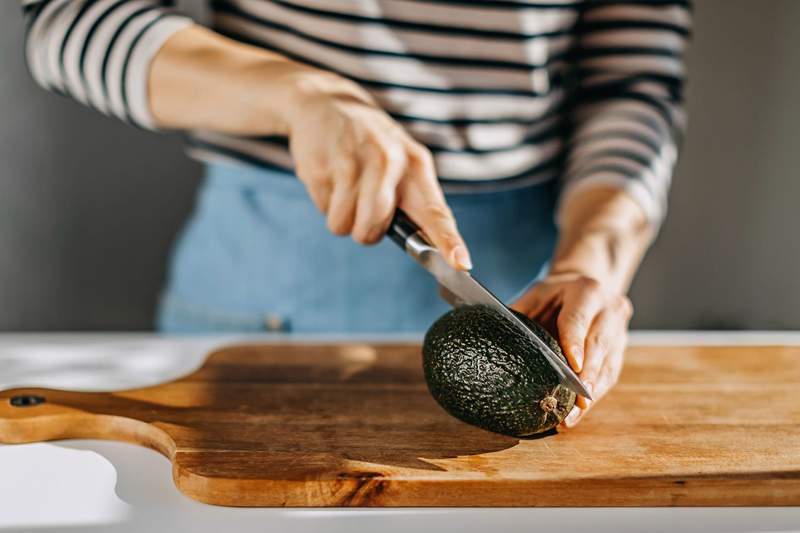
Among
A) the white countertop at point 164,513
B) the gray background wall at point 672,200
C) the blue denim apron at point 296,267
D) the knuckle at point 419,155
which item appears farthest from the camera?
the gray background wall at point 672,200

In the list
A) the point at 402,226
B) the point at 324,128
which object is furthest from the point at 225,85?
the point at 402,226

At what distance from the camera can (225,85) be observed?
1.16 m

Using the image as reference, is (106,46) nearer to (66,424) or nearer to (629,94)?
(66,424)

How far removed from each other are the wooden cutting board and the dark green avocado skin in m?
0.03

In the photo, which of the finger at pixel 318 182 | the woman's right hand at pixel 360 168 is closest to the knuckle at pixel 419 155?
→ the woman's right hand at pixel 360 168

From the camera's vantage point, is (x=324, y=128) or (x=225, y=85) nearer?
(x=324, y=128)

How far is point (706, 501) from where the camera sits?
Answer: 0.87 meters

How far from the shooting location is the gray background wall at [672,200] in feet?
7.02

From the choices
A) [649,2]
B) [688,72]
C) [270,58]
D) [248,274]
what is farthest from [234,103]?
[688,72]

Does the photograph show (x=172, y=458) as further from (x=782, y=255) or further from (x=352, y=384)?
(x=782, y=255)

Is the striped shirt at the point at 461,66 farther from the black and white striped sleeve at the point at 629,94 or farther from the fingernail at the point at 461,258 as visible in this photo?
the fingernail at the point at 461,258

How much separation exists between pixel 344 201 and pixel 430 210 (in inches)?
4.2

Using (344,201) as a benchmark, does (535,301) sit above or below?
below

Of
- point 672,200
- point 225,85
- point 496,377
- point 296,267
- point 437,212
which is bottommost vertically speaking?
point 672,200
